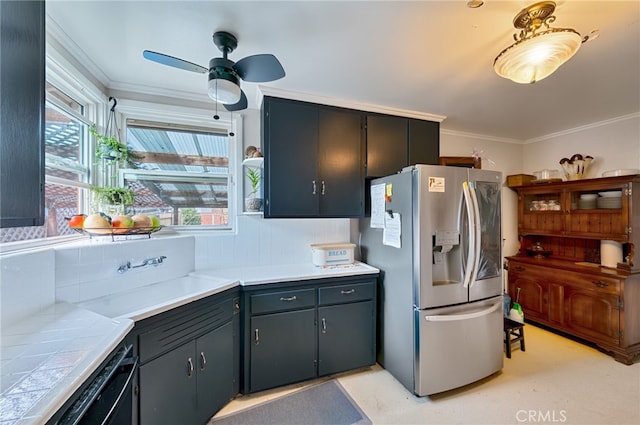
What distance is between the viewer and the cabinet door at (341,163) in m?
2.38

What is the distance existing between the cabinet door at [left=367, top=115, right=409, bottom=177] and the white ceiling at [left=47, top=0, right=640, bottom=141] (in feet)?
0.56

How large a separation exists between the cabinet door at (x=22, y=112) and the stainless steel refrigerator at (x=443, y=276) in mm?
1962

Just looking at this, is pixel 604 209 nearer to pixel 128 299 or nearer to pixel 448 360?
pixel 448 360

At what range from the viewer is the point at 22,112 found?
2.65ft

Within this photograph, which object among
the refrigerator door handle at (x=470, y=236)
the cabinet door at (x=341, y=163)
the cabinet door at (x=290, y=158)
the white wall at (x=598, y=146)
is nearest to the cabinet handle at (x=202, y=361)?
the cabinet door at (x=290, y=158)

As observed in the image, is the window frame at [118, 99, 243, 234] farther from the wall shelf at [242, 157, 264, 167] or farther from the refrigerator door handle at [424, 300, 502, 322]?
the refrigerator door handle at [424, 300, 502, 322]

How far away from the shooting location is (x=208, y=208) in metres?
2.49

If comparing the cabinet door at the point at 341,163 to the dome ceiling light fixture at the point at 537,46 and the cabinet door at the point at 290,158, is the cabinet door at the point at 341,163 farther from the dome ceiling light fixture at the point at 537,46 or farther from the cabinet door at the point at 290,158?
the dome ceiling light fixture at the point at 537,46

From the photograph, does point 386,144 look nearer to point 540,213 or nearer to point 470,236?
point 470,236

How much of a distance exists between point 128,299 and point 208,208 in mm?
1049

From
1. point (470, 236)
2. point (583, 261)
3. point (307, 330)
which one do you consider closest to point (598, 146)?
point (583, 261)

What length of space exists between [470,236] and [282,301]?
154cm

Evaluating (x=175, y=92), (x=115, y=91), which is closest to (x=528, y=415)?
(x=175, y=92)

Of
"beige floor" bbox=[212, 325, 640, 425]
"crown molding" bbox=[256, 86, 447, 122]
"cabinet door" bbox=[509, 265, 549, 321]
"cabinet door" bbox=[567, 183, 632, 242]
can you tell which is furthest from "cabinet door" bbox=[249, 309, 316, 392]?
"cabinet door" bbox=[567, 183, 632, 242]
